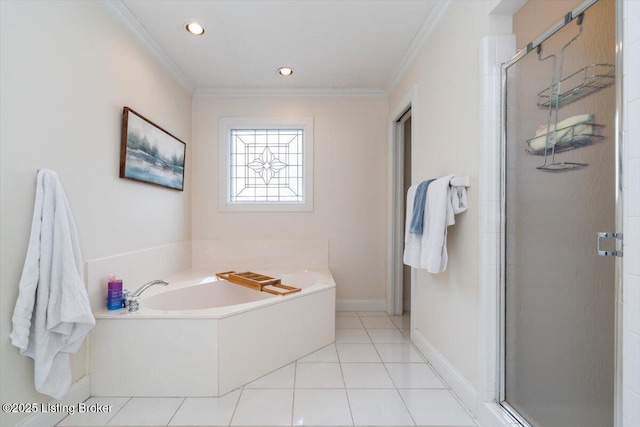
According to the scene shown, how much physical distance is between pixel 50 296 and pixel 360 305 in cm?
269

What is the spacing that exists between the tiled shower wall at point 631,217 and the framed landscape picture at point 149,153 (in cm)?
251

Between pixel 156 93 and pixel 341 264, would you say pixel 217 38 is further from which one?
pixel 341 264

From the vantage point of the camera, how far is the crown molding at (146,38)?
76.7 inches

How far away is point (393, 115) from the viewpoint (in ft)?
10.2

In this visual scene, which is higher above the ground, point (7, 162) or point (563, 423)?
point (7, 162)

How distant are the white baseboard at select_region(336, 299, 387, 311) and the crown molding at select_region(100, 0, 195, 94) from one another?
283 cm

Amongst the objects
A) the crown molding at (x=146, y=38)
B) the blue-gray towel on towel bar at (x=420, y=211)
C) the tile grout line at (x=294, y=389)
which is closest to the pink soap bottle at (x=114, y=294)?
the tile grout line at (x=294, y=389)

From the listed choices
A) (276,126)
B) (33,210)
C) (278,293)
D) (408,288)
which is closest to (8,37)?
(33,210)

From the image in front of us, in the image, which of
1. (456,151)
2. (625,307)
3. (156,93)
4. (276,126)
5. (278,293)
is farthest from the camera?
(276,126)

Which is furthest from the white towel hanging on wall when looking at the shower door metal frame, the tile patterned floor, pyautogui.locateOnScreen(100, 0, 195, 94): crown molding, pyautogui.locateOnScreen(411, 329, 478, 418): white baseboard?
pyautogui.locateOnScreen(100, 0, 195, 94): crown molding

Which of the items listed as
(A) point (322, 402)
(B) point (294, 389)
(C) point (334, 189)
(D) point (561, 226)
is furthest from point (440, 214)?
(C) point (334, 189)

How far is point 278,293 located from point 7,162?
1.66m

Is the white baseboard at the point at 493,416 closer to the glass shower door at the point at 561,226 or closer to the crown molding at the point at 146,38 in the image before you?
the glass shower door at the point at 561,226

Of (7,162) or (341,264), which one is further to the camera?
(341,264)
